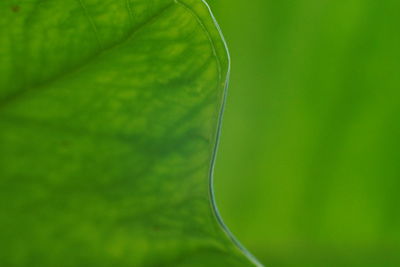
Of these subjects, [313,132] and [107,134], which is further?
[313,132]

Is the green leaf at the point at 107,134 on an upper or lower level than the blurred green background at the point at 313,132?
upper

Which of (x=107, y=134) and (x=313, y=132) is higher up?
(x=107, y=134)

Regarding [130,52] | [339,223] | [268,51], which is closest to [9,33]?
[130,52]

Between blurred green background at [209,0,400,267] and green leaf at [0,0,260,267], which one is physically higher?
green leaf at [0,0,260,267]

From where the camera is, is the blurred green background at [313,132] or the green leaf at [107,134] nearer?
the green leaf at [107,134]

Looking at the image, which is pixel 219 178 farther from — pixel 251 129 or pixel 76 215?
pixel 76 215
